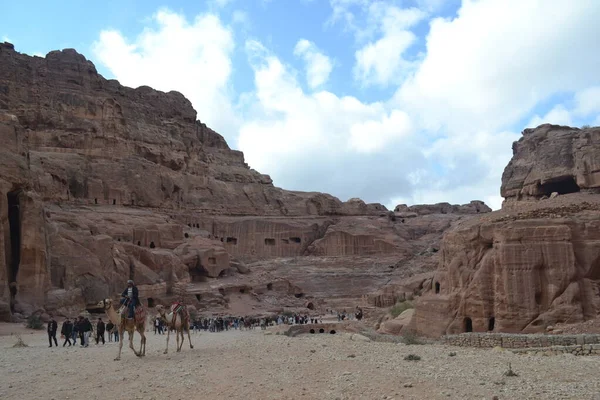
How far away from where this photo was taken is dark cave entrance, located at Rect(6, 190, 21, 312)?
3250 cm

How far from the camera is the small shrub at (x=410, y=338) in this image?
2172 centimetres

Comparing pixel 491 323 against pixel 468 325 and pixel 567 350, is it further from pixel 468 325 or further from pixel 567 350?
pixel 567 350

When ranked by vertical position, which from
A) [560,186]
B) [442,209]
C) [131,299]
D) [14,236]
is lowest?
[131,299]

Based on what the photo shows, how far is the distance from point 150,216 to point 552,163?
1661 inches

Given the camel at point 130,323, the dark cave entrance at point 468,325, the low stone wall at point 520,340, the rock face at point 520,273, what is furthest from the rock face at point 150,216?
the low stone wall at point 520,340

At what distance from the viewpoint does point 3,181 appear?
31.0 meters

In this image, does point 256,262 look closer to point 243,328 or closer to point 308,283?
point 308,283

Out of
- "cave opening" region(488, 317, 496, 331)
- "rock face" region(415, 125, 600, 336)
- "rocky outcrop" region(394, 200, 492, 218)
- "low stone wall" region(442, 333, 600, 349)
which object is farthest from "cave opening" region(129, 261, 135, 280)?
"rocky outcrop" region(394, 200, 492, 218)

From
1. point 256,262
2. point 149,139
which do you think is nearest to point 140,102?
point 149,139

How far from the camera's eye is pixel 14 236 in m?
33.6

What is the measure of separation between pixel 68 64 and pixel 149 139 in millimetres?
17730

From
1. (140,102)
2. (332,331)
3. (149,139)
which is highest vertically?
(140,102)

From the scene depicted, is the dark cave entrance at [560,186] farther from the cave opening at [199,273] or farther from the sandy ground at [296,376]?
the sandy ground at [296,376]

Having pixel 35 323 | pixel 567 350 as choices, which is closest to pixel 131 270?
pixel 35 323
